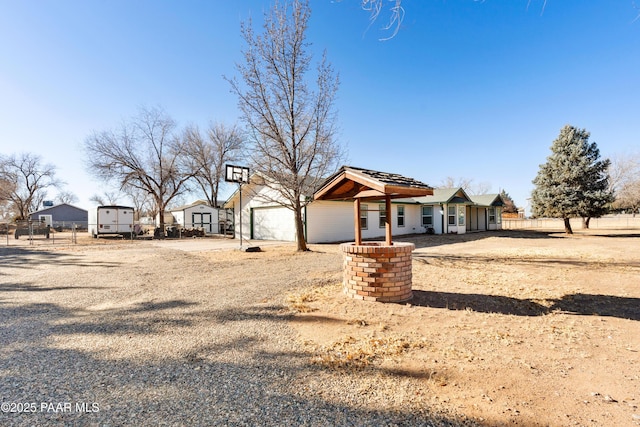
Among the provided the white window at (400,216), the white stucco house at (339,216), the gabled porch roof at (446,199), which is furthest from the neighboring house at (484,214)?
the white window at (400,216)

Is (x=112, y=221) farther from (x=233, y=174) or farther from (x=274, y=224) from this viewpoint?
(x=274, y=224)

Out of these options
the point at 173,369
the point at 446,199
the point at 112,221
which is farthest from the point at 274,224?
the point at 173,369

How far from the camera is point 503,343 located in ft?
10.9

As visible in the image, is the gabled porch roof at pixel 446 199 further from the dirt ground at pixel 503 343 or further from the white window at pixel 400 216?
the dirt ground at pixel 503 343

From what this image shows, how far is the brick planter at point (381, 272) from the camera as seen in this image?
4691 mm

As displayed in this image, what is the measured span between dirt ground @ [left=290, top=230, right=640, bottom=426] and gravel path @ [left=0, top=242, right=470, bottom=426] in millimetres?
342

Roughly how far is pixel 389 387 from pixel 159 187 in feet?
95.8

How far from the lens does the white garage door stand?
17156mm

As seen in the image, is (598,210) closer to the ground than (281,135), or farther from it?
closer to the ground

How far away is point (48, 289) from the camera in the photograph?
6.05 meters

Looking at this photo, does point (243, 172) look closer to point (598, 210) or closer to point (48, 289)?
point (48, 289)

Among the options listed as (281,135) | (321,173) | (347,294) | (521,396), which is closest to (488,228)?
(321,173)

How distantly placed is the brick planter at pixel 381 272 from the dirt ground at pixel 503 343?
196 mm

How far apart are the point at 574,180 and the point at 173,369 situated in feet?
85.2
